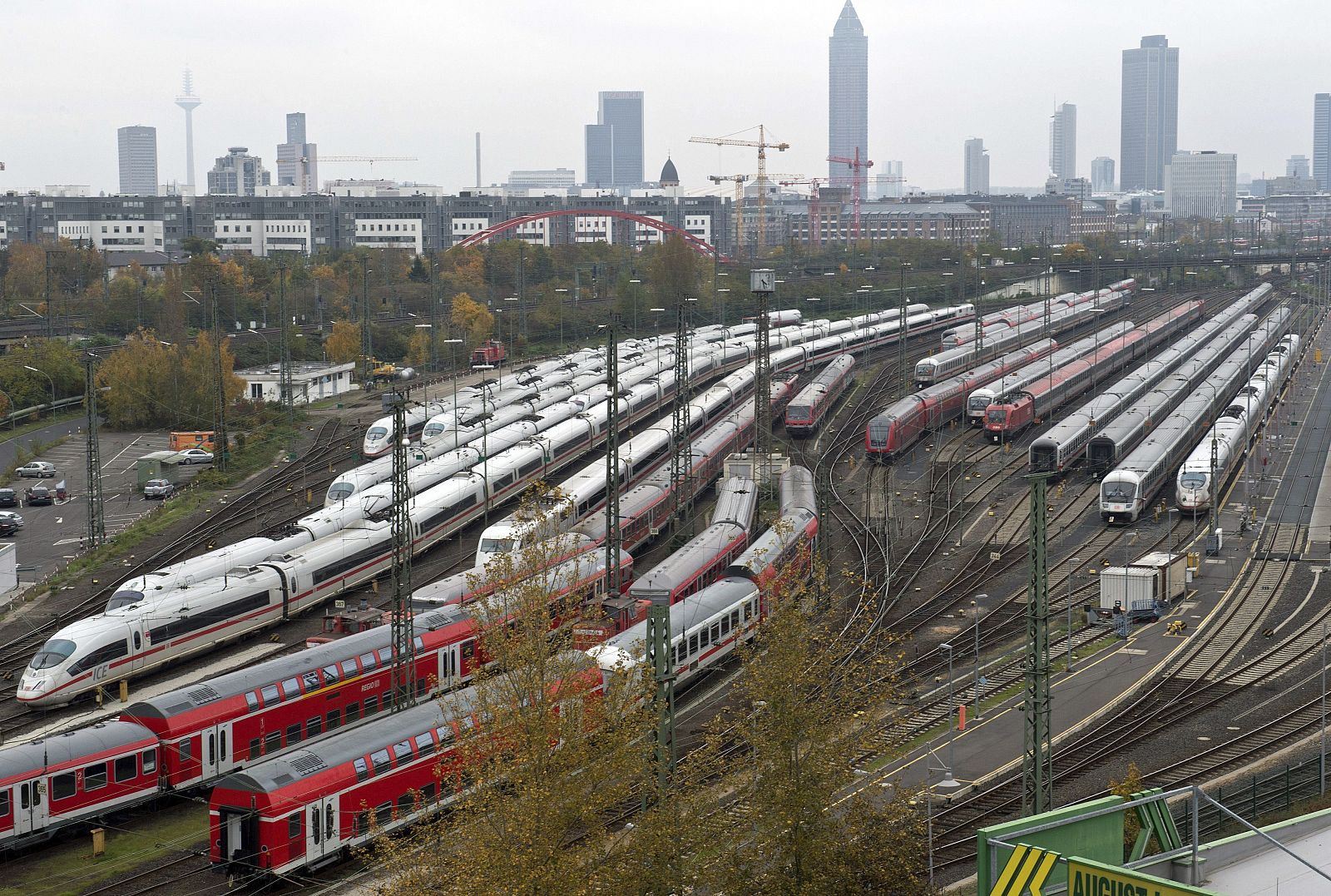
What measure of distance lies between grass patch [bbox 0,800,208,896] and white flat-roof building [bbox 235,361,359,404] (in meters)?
37.5

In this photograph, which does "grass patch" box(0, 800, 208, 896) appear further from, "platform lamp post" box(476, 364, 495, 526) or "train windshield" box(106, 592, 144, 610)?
"platform lamp post" box(476, 364, 495, 526)

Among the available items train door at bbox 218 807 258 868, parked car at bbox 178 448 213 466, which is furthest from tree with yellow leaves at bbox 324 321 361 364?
train door at bbox 218 807 258 868

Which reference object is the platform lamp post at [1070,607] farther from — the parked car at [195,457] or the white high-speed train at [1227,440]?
the parked car at [195,457]

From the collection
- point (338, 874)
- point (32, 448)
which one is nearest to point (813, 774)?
point (338, 874)

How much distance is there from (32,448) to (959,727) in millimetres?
38556

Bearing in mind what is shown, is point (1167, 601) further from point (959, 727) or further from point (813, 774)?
point (813, 774)

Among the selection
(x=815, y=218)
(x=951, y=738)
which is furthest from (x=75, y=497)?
(x=815, y=218)

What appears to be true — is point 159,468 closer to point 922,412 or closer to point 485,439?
point 485,439

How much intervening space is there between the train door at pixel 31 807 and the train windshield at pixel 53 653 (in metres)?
6.41

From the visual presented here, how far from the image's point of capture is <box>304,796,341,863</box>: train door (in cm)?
1981

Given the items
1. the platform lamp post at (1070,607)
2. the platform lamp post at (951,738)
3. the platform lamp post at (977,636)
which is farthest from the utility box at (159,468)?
the platform lamp post at (951,738)

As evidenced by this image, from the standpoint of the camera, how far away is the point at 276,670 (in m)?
24.2

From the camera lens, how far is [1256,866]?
12.3 m

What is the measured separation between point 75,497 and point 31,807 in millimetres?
27873
